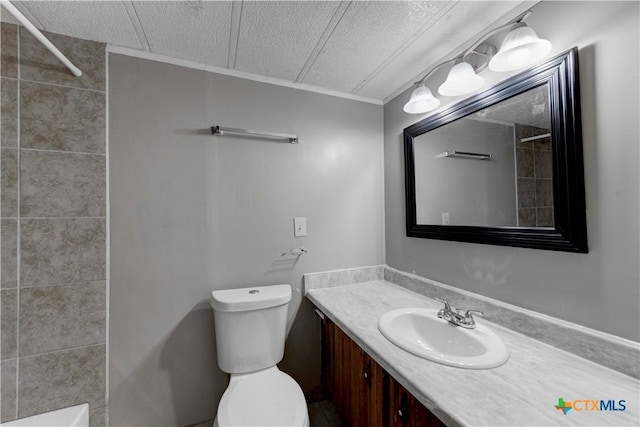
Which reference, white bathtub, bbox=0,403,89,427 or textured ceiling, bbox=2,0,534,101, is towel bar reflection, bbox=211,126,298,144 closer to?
textured ceiling, bbox=2,0,534,101

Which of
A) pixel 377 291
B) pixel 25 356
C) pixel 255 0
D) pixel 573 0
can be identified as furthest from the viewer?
pixel 377 291

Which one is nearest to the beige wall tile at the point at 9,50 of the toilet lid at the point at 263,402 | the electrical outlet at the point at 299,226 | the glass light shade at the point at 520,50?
the electrical outlet at the point at 299,226

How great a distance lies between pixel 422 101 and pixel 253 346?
1.58 m

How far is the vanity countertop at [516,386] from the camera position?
624 millimetres

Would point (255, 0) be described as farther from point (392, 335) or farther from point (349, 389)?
point (349, 389)

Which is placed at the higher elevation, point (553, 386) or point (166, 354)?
point (553, 386)

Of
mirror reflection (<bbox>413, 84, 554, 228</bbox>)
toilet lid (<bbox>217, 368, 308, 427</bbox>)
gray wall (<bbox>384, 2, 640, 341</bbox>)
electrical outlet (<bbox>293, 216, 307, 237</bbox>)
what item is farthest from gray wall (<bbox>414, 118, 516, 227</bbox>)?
toilet lid (<bbox>217, 368, 308, 427</bbox>)

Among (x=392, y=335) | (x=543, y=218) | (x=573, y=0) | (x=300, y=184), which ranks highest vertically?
(x=573, y=0)

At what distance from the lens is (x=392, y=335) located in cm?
101

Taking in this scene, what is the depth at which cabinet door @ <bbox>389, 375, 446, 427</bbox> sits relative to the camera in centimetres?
75

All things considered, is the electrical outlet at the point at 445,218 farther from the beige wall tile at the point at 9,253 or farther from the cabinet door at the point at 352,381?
the beige wall tile at the point at 9,253

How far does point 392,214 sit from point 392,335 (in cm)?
94

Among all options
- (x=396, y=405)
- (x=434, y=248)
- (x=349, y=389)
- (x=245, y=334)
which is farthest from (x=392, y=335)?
(x=245, y=334)

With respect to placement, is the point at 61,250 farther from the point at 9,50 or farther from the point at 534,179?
the point at 534,179
